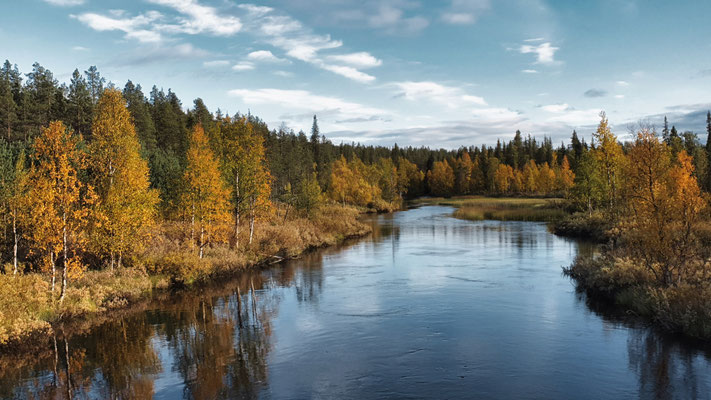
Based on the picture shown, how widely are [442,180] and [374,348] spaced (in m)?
143

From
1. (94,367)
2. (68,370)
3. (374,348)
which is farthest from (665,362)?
(68,370)

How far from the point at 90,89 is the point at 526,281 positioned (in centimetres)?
11885

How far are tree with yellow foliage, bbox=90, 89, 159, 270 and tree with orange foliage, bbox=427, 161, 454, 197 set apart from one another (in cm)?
13179

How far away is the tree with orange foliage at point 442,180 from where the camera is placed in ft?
521

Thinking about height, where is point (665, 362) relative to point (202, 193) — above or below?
below

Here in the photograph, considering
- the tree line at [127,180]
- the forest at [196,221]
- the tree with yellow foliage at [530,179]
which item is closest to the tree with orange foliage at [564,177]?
the tree with yellow foliage at [530,179]

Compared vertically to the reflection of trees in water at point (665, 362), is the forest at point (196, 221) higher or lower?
higher

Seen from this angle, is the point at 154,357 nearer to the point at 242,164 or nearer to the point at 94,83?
the point at 242,164

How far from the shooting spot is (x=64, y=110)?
88188 mm

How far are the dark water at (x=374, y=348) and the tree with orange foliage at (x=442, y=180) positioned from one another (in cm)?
12597

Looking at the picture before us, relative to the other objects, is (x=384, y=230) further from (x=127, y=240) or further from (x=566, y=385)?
(x=566, y=385)

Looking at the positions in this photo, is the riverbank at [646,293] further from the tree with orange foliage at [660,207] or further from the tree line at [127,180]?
the tree line at [127,180]

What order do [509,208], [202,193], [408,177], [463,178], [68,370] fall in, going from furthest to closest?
1. [408,177]
2. [463,178]
3. [509,208]
4. [202,193]
5. [68,370]

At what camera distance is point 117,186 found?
32.0 meters
